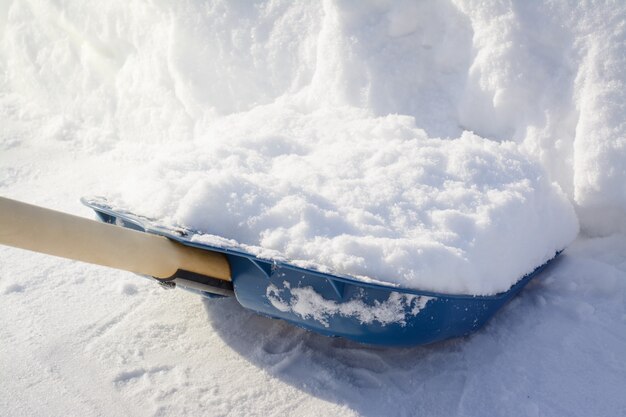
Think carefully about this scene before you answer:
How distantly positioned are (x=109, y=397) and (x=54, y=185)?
1.41m

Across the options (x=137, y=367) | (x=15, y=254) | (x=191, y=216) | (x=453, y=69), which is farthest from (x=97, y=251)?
(x=453, y=69)

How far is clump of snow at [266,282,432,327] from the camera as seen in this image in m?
1.57

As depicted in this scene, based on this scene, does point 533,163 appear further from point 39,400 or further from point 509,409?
point 39,400

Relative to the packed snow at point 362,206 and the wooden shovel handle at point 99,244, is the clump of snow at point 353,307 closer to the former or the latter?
the packed snow at point 362,206

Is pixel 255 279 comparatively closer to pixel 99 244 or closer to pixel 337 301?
pixel 337 301

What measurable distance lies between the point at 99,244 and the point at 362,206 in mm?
670

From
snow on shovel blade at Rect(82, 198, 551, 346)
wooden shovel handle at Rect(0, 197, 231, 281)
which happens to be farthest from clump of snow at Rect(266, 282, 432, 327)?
wooden shovel handle at Rect(0, 197, 231, 281)

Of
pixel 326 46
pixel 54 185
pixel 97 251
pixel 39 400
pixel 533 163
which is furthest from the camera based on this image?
pixel 54 185

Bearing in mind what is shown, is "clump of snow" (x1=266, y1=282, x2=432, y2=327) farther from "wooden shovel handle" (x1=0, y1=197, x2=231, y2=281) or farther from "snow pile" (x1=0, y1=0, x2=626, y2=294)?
"wooden shovel handle" (x1=0, y1=197, x2=231, y2=281)

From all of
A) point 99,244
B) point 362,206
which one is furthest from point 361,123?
point 99,244

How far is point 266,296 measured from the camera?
169 cm

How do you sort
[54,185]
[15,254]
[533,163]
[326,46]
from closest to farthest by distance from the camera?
[533,163], [15,254], [326,46], [54,185]

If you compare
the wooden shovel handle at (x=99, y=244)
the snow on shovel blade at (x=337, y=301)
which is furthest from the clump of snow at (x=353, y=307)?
the wooden shovel handle at (x=99, y=244)

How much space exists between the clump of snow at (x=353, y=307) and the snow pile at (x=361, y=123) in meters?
0.06
